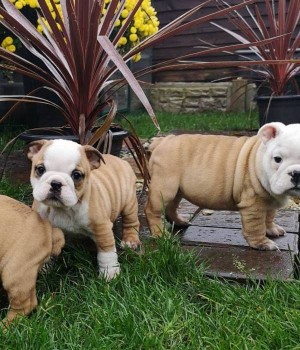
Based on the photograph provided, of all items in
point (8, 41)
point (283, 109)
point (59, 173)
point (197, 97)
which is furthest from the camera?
point (197, 97)

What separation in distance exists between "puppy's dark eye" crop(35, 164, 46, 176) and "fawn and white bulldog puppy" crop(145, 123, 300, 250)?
2.34 feet

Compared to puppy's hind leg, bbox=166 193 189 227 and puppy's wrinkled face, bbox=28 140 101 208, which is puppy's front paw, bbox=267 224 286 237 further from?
puppy's wrinkled face, bbox=28 140 101 208

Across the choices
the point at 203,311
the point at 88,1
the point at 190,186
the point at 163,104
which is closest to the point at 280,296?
the point at 203,311

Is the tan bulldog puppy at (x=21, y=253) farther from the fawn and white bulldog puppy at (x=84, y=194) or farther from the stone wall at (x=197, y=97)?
the stone wall at (x=197, y=97)

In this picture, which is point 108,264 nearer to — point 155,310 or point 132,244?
point 132,244

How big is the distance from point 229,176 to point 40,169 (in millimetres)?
970

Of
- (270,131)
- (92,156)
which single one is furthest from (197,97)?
(92,156)

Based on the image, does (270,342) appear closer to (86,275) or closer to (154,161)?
(86,275)

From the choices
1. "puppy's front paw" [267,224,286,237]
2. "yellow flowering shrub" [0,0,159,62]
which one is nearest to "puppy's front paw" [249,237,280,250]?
"puppy's front paw" [267,224,286,237]

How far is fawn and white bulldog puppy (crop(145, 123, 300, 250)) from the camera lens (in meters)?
2.43

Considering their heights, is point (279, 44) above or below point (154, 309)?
above

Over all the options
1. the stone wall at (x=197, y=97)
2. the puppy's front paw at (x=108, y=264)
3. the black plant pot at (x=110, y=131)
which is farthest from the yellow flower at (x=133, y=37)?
the stone wall at (x=197, y=97)

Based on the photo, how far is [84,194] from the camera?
7.38ft

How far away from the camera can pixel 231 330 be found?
1.82m
